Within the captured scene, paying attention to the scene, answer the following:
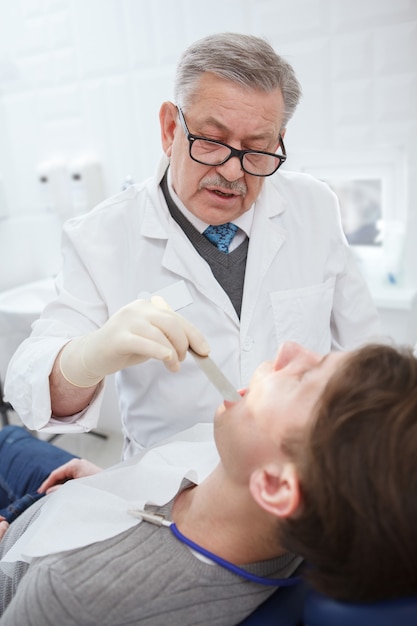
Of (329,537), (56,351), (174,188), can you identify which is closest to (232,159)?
(174,188)

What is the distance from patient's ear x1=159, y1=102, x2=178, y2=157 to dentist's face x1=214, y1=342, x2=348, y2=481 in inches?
29.0

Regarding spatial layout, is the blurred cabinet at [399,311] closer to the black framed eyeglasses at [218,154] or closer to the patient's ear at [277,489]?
the black framed eyeglasses at [218,154]

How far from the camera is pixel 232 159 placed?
1303mm

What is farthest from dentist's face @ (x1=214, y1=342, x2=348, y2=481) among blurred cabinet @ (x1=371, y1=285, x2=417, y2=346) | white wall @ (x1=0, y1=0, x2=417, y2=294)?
white wall @ (x1=0, y1=0, x2=417, y2=294)

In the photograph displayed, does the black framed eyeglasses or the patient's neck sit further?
the black framed eyeglasses

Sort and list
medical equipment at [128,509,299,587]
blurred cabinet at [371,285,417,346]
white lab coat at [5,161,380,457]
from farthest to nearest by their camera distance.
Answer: blurred cabinet at [371,285,417,346] < white lab coat at [5,161,380,457] < medical equipment at [128,509,299,587]

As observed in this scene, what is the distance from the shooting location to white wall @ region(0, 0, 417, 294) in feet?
6.98

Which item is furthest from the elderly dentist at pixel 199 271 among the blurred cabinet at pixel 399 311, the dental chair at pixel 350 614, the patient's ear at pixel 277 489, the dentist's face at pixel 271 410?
the blurred cabinet at pixel 399 311

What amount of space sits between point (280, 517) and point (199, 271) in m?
0.76

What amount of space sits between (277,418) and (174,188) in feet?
2.67

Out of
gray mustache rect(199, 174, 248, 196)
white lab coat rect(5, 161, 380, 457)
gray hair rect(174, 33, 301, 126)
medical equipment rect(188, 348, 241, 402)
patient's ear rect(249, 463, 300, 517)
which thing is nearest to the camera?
patient's ear rect(249, 463, 300, 517)

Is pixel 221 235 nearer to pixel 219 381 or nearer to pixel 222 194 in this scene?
pixel 222 194

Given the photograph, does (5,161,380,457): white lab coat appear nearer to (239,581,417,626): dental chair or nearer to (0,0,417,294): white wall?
(239,581,417,626): dental chair

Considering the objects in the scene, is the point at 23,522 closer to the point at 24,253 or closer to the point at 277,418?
the point at 277,418
